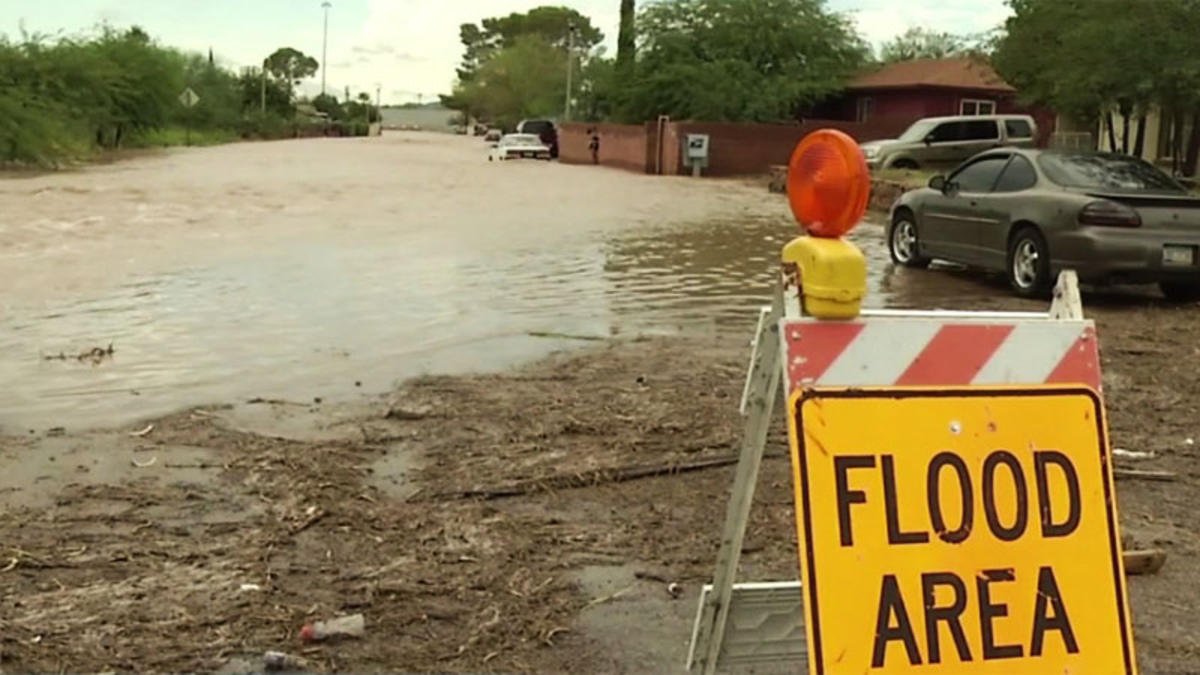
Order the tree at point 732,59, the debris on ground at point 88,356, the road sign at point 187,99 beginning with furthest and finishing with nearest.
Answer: the road sign at point 187,99
the tree at point 732,59
the debris on ground at point 88,356

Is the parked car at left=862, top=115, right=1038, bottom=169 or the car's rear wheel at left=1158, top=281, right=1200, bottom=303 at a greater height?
the parked car at left=862, top=115, right=1038, bottom=169

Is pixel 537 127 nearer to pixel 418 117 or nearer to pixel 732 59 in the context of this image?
pixel 732 59

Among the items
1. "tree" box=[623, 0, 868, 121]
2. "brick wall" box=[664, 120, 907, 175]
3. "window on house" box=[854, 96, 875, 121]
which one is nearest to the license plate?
"brick wall" box=[664, 120, 907, 175]

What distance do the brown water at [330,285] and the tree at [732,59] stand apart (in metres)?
19.4

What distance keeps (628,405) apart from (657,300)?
5.29m

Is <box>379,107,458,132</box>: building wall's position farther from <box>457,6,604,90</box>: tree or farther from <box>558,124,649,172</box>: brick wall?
<box>558,124,649,172</box>: brick wall

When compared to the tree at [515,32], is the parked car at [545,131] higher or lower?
lower

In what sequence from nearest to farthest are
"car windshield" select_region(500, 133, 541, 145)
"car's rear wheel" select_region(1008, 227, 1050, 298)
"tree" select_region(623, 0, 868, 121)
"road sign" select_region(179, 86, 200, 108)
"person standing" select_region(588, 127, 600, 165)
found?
1. "car's rear wheel" select_region(1008, 227, 1050, 298)
2. "tree" select_region(623, 0, 868, 121)
3. "person standing" select_region(588, 127, 600, 165)
4. "car windshield" select_region(500, 133, 541, 145)
5. "road sign" select_region(179, 86, 200, 108)

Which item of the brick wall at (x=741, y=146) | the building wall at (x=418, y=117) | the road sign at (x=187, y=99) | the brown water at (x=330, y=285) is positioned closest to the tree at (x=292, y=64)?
the building wall at (x=418, y=117)

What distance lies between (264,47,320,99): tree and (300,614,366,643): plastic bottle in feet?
437

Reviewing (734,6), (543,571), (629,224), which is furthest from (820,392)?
(734,6)

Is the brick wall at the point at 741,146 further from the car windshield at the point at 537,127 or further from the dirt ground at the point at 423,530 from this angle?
the dirt ground at the point at 423,530

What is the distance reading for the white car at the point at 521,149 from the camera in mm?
53781

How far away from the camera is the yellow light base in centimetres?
322
